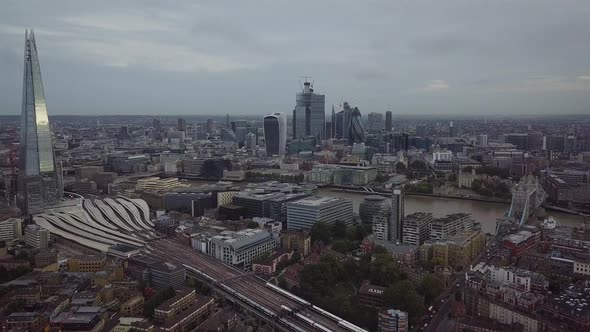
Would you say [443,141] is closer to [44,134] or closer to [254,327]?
[44,134]

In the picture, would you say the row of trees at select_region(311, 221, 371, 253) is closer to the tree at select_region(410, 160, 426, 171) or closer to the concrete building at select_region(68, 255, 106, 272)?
the concrete building at select_region(68, 255, 106, 272)

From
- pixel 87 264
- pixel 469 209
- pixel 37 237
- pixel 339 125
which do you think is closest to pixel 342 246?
pixel 87 264

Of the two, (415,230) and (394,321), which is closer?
(394,321)

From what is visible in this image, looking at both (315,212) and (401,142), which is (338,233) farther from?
(401,142)

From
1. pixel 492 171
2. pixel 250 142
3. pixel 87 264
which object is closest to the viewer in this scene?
pixel 87 264

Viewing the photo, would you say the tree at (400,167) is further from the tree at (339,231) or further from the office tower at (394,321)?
the office tower at (394,321)

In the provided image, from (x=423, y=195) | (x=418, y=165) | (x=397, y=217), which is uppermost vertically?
(x=397, y=217)

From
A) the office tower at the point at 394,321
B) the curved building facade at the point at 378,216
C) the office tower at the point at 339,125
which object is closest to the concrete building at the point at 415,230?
the curved building facade at the point at 378,216

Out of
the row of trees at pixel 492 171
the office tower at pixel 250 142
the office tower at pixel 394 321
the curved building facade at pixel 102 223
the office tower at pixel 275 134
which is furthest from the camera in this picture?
the office tower at pixel 250 142
